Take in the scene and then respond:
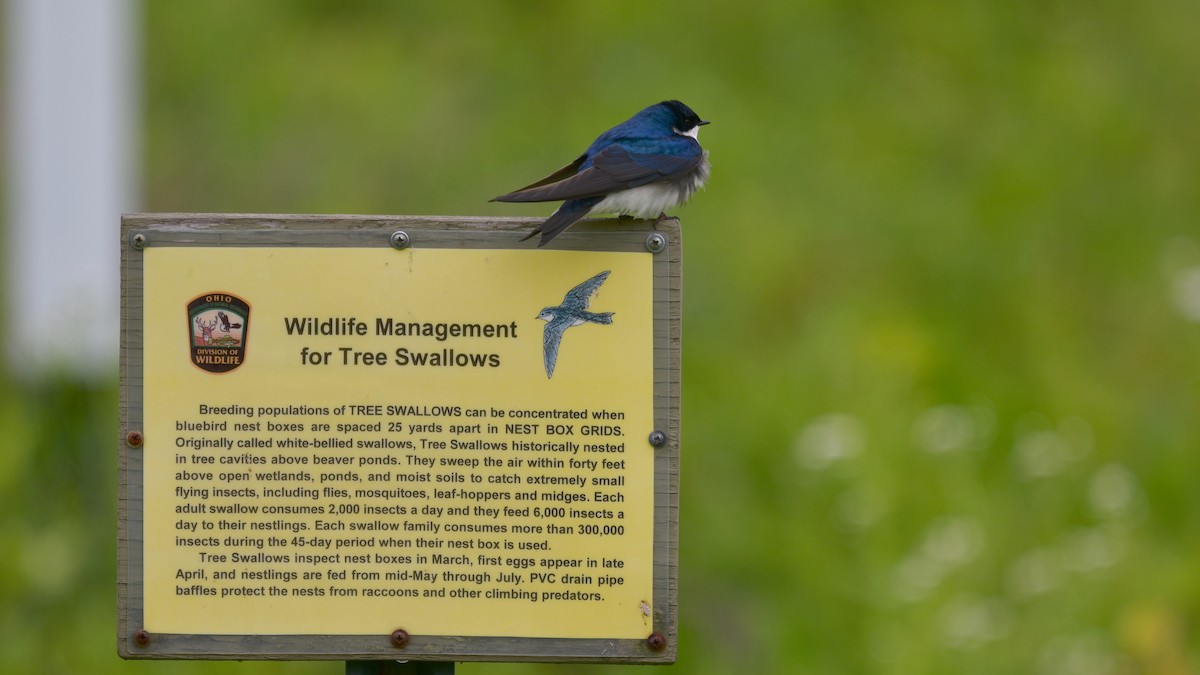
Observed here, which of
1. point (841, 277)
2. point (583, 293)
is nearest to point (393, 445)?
point (583, 293)

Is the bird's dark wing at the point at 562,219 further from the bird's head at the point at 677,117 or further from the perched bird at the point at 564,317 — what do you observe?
the bird's head at the point at 677,117

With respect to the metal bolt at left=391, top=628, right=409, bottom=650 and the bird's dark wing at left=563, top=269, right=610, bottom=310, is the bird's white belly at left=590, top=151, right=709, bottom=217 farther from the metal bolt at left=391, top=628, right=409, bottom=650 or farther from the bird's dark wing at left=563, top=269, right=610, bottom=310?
the metal bolt at left=391, top=628, right=409, bottom=650

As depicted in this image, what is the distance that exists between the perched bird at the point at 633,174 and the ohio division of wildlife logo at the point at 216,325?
0.47 metres

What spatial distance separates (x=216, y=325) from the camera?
2.08 m

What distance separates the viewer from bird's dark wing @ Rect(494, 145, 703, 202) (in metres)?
2.08

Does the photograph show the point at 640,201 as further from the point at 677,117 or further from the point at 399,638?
the point at 399,638

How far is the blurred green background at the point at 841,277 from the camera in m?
3.81

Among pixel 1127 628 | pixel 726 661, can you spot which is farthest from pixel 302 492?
pixel 1127 628

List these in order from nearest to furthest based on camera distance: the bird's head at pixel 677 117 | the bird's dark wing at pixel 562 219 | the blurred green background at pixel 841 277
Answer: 1. the bird's dark wing at pixel 562 219
2. the bird's head at pixel 677 117
3. the blurred green background at pixel 841 277

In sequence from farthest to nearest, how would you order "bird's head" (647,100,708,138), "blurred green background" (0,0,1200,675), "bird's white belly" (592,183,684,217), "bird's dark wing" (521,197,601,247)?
"blurred green background" (0,0,1200,675) < "bird's head" (647,100,708,138) < "bird's white belly" (592,183,684,217) < "bird's dark wing" (521,197,601,247)

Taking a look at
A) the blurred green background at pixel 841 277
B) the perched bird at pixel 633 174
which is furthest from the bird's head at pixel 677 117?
the blurred green background at pixel 841 277

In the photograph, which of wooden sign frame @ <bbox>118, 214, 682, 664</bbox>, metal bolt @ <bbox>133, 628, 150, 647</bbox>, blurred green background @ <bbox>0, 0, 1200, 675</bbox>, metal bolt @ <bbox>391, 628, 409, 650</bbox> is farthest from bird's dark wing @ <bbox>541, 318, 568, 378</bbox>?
blurred green background @ <bbox>0, 0, 1200, 675</bbox>

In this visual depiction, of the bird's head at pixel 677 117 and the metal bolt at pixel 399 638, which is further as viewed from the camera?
the bird's head at pixel 677 117

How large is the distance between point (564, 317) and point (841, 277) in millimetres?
3792
